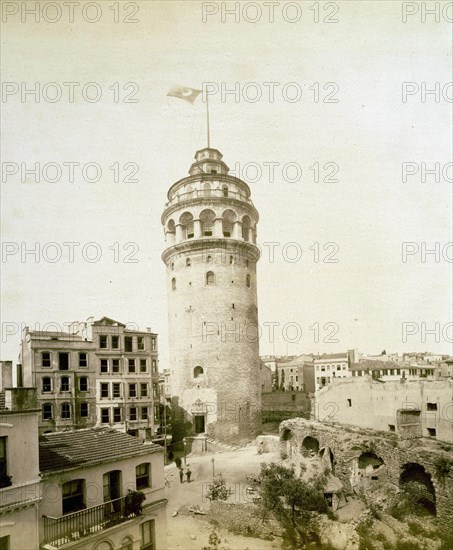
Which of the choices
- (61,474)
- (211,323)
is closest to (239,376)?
(211,323)

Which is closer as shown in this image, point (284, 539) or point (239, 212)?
point (284, 539)

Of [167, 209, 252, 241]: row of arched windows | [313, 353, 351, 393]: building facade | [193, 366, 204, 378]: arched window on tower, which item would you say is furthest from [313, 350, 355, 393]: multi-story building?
[167, 209, 252, 241]: row of arched windows

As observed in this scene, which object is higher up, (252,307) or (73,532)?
(252,307)

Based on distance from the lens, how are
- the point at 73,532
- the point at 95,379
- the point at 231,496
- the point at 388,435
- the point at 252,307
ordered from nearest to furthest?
1. the point at 73,532
2. the point at 231,496
3. the point at 388,435
4. the point at 95,379
5. the point at 252,307

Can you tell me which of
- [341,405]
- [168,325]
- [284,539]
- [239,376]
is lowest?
[284,539]

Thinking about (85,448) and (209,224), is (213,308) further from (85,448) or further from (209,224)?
(85,448)

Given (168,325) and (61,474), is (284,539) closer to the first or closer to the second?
(61,474)

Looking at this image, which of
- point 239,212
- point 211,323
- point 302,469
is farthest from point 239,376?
point 239,212

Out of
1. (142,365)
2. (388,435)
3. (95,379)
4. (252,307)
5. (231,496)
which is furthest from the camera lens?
(252,307)

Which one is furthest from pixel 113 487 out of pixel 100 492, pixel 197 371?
pixel 197 371
